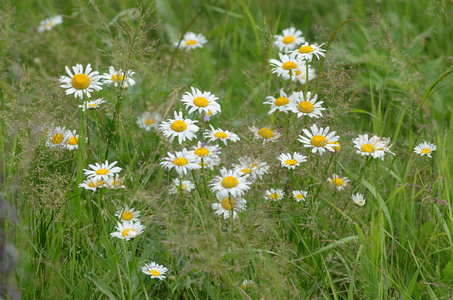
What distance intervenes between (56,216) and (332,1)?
131 inches

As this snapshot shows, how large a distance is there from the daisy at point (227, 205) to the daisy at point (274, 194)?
0.13 meters

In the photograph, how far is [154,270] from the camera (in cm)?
147

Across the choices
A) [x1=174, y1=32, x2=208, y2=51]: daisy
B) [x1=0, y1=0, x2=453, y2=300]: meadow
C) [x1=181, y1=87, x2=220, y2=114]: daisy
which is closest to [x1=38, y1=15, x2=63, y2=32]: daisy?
[x1=174, y1=32, x2=208, y2=51]: daisy

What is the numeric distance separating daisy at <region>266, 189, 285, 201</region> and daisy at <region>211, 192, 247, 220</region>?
0.13 meters

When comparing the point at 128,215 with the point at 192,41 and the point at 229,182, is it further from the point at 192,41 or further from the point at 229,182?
the point at 192,41

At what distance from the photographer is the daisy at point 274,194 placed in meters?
1.61

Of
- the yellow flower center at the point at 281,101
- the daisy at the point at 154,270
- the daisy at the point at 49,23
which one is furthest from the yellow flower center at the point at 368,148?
the daisy at the point at 49,23

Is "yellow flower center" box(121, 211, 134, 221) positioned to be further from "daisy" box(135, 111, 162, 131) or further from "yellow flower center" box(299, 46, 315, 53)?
"yellow flower center" box(299, 46, 315, 53)

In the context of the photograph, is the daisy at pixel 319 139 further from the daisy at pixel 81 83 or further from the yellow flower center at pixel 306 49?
the daisy at pixel 81 83

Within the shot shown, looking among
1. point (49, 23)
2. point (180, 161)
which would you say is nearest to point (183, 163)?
point (180, 161)

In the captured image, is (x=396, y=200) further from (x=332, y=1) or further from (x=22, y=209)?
(x=332, y=1)

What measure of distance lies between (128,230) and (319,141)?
68 cm

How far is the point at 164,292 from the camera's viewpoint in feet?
5.26

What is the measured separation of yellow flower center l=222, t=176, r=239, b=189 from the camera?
1.46 meters
